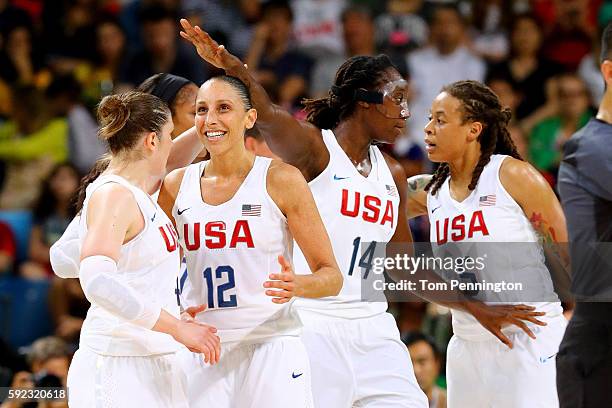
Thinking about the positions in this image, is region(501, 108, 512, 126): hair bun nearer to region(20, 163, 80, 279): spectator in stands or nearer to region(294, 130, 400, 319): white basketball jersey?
region(294, 130, 400, 319): white basketball jersey

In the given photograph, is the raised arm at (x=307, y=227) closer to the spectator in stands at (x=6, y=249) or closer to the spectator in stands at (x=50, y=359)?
the spectator in stands at (x=50, y=359)

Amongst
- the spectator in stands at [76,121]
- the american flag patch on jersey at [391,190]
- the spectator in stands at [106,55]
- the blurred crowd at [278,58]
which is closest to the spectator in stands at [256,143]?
the american flag patch on jersey at [391,190]

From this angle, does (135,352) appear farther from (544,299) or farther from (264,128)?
(544,299)

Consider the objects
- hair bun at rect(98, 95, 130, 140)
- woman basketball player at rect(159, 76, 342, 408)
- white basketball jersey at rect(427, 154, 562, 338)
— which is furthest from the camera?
white basketball jersey at rect(427, 154, 562, 338)

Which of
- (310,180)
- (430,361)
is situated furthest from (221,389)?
(430,361)

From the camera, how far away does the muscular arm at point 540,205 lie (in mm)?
5859

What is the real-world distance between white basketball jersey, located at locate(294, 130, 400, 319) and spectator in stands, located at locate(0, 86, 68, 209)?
519cm

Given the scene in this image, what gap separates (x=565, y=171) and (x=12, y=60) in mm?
7362

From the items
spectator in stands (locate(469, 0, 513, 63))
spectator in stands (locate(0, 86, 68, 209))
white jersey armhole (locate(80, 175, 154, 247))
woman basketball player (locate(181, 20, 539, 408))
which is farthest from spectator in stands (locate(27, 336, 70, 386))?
spectator in stands (locate(469, 0, 513, 63))

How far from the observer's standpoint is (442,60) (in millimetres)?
11227

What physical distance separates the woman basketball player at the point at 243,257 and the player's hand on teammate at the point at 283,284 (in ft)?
0.86

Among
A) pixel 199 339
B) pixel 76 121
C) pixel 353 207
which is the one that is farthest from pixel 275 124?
pixel 76 121

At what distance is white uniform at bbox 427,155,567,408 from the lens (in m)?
5.84

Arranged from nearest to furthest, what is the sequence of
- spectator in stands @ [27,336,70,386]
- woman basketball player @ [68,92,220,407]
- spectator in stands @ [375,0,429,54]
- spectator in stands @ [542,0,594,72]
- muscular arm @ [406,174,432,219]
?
woman basketball player @ [68,92,220,407]
muscular arm @ [406,174,432,219]
spectator in stands @ [27,336,70,386]
spectator in stands @ [542,0,594,72]
spectator in stands @ [375,0,429,54]
